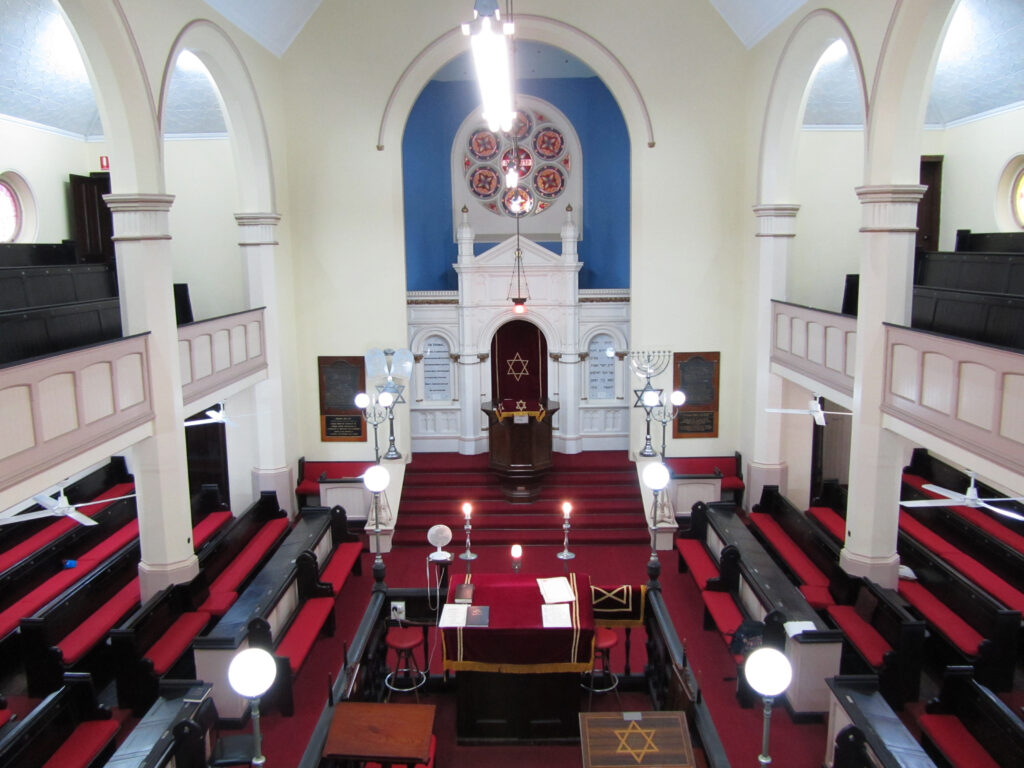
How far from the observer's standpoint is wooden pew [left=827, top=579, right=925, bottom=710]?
27.9ft

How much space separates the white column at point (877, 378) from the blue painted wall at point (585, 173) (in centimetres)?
743

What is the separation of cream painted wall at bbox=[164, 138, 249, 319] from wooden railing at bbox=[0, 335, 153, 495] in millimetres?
5834

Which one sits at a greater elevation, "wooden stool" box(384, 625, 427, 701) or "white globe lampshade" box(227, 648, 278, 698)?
"white globe lampshade" box(227, 648, 278, 698)

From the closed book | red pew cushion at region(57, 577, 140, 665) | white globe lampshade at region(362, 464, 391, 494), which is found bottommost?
red pew cushion at region(57, 577, 140, 665)

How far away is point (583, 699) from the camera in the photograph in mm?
9258

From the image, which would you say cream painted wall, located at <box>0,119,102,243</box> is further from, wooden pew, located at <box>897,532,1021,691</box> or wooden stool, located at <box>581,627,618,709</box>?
wooden pew, located at <box>897,532,1021,691</box>

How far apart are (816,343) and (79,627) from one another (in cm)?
1052

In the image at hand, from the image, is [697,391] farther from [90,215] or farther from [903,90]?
[90,215]

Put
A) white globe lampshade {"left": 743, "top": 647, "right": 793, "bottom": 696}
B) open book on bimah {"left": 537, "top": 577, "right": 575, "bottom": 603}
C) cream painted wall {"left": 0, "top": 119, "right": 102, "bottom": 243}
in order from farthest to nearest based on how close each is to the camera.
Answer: cream painted wall {"left": 0, "top": 119, "right": 102, "bottom": 243} → open book on bimah {"left": 537, "top": 577, "right": 575, "bottom": 603} → white globe lampshade {"left": 743, "top": 647, "right": 793, "bottom": 696}

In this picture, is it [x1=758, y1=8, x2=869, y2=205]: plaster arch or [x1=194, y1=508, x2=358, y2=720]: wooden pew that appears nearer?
[x1=194, y1=508, x2=358, y2=720]: wooden pew

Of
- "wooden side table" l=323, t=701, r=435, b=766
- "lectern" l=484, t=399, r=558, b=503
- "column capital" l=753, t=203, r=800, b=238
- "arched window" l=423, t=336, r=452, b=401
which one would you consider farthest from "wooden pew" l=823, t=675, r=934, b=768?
"arched window" l=423, t=336, r=452, b=401

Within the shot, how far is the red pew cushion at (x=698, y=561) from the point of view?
11422 mm

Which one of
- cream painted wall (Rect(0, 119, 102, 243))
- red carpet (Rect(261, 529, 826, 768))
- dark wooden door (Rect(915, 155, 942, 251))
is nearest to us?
red carpet (Rect(261, 529, 826, 768))

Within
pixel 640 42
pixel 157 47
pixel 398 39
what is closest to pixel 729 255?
pixel 640 42
